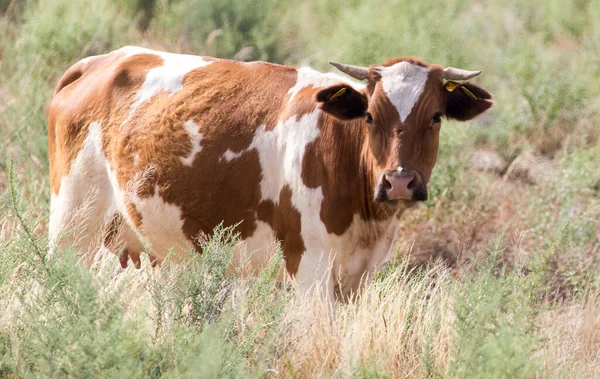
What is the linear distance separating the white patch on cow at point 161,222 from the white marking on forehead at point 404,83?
1.52 m

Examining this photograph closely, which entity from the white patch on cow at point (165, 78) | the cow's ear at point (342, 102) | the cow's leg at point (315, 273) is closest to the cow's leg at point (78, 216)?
the white patch on cow at point (165, 78)

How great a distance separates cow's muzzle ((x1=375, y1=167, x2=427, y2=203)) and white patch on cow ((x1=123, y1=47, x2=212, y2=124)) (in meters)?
1.61

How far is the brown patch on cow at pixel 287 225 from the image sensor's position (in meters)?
5.36

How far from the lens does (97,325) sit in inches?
154

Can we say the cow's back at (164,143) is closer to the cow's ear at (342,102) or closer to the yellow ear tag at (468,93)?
the cow's ear at (342,102)

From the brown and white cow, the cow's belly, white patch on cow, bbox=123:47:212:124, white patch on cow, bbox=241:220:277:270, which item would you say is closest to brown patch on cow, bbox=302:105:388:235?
the brown and white cow

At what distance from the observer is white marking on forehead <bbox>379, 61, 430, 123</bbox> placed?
5109 mm

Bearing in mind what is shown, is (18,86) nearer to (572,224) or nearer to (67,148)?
(67,148)

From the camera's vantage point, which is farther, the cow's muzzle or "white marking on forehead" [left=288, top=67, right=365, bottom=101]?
"white marking on forehead" [left=288, top=67, right=365, bottom=101]

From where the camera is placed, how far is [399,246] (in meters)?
7.47

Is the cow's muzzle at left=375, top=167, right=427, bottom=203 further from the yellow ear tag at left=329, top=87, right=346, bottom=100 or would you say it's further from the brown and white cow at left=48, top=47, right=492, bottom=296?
the yellow ear tag at left=329, top=87, right=346, bottom=100

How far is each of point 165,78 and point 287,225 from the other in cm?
135

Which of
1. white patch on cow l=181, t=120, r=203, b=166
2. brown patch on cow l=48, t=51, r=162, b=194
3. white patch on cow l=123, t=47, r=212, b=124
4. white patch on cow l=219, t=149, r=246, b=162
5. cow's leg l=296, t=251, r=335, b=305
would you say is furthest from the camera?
brown patch on cow l=48, t=51, r=162, b=194

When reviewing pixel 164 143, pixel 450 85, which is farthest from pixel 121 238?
pixel 450 85
